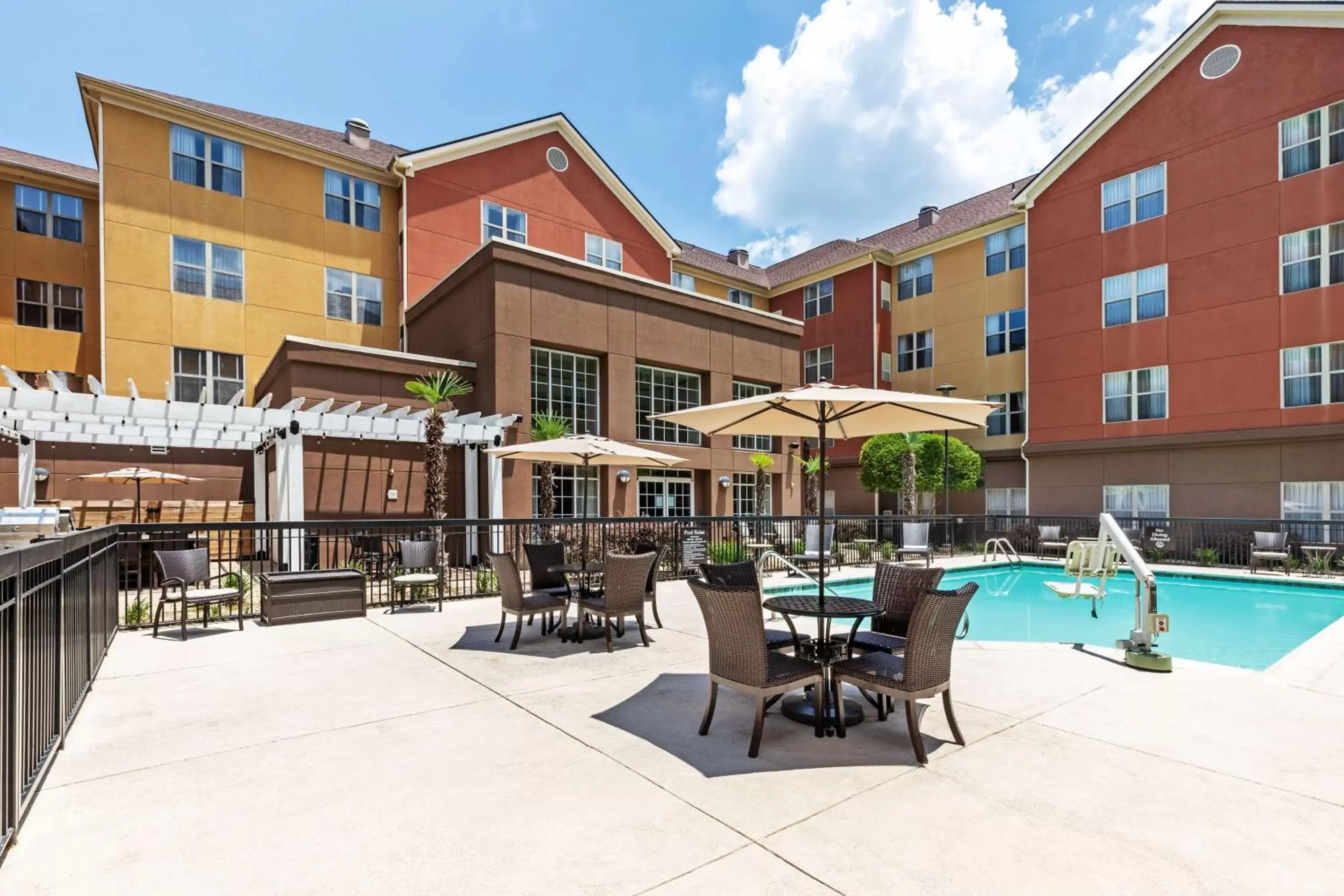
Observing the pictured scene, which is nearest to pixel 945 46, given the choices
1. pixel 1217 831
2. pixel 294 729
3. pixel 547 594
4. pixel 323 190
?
pixel 547 594

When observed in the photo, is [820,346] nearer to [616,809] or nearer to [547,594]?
[547,594]

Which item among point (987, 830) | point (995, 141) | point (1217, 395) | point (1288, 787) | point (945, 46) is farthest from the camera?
point (995, 141)

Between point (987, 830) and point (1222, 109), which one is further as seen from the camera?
point (1222, 109)

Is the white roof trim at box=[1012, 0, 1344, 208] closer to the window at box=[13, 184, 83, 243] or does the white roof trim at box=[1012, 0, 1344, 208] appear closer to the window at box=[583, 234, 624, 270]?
the window at box=[583, 234, 624, 270]

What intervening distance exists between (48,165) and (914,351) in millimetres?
30301

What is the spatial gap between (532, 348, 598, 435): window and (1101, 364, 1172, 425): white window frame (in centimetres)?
1641

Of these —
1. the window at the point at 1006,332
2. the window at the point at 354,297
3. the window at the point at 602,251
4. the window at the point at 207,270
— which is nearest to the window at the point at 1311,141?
the window at the point at 1006,332

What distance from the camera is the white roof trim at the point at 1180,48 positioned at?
1725 cm

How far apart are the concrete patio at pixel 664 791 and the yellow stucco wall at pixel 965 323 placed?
2052cm

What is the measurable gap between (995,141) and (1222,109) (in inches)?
238

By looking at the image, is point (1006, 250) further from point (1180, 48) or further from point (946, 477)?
point (946, 477)

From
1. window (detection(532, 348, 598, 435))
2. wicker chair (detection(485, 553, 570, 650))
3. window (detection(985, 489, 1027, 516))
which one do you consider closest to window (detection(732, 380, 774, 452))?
window (detection(532, 348, 598, 435))

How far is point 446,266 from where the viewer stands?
2072 centimetres

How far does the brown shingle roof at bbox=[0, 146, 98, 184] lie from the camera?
61.1 ft
